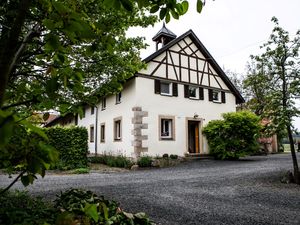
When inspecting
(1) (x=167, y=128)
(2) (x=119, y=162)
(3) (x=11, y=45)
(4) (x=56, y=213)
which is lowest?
(2) (x=119, y=162)

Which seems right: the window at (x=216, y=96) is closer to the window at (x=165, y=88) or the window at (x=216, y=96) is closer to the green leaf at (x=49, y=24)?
the window at (x=165, y=88)

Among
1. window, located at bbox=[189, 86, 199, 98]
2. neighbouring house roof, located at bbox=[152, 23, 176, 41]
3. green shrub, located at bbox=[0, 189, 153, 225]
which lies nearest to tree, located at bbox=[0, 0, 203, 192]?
green shrub, located at bbox=[0, 189, 153, 225]

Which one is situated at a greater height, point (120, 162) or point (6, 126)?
point (6, 126)

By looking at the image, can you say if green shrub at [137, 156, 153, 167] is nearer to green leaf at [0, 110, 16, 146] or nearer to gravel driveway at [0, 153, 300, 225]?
gravel driveway at [0, 153, 300, 225]

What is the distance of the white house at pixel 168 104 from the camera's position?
621 inches

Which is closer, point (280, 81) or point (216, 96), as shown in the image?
point (280, 81)

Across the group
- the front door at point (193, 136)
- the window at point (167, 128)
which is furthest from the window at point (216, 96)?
the window at point (167, 128)

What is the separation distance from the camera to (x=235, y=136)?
17000 millimetres

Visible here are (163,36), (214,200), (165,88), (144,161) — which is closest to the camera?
(214,200)

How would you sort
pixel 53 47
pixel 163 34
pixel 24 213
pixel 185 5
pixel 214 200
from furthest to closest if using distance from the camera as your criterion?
pixel 163 34
pixel 214 200
pixel 24 213
pixel 185 5
pixel 53 47

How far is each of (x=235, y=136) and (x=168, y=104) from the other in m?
4.63

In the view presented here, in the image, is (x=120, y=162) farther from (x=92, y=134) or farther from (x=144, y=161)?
(x=92, y=134)

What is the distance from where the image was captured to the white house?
15773 millimetres

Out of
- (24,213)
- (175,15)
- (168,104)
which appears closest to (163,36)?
(168,104)
